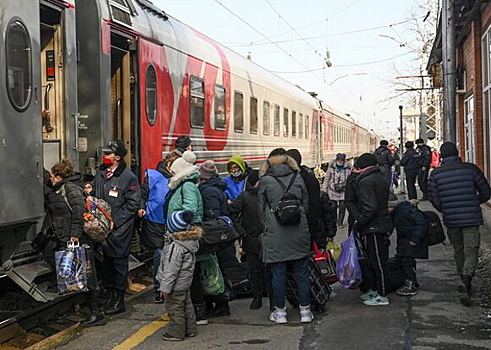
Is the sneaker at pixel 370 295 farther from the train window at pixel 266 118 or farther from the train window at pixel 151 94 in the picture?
the train window at pixel 266 118

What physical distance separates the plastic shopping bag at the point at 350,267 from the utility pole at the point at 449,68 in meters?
5.50

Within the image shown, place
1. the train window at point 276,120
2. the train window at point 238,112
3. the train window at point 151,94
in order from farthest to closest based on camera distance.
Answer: the train window at point 276,120 < the train window at point 238,112 < the train window at point 151,94

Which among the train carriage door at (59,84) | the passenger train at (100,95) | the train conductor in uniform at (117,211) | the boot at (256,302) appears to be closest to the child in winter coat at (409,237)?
the boot at (256,302)

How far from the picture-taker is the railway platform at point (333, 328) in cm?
653

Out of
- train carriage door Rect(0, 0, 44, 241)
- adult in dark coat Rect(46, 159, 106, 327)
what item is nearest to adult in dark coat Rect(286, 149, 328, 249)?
adult in dark coat Rect(46, 159, 106, 327)

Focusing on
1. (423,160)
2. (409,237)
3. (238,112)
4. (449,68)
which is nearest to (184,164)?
(409,237)

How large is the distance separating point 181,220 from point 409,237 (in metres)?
2.98

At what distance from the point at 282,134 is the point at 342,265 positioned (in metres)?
12.4

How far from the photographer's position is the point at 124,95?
9.74 m

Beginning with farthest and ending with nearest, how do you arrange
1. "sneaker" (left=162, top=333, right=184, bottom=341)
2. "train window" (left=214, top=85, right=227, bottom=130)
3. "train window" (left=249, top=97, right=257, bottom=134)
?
"train window" (left=249, top=97, right=257, bottom=134) → "train window" (left=214, top=85, right=227, bottom=130) → "sneaker" (left=162, top=333, right=184, bottom=341)

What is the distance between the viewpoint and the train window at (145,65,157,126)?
10.1 metres

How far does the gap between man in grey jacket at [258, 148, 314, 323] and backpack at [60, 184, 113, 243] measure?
61.0 inches

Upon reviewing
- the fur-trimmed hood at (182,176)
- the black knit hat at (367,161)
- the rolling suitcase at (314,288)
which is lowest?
the rolling suitcase at (314,288)

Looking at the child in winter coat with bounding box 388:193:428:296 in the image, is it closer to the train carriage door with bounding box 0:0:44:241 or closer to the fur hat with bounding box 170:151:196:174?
the fur hat with bounding box 170:151:196:174
